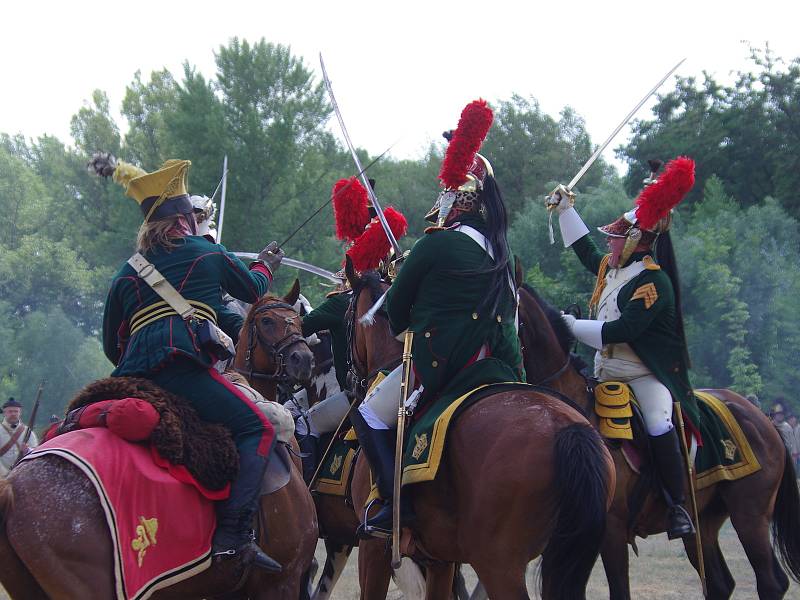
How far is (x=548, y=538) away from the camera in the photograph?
4906 millimetres

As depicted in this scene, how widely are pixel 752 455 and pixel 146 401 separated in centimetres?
487

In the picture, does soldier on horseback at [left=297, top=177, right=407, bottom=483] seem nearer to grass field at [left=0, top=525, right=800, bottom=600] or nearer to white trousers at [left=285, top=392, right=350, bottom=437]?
white trousers at [left=285, top=392, right=350, bottom=437]

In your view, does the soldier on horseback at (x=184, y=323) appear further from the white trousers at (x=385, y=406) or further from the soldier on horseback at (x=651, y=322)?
the soldier on horseback at (x=651, y=322)

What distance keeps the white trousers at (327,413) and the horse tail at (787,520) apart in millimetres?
3435

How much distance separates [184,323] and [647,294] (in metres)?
3.53

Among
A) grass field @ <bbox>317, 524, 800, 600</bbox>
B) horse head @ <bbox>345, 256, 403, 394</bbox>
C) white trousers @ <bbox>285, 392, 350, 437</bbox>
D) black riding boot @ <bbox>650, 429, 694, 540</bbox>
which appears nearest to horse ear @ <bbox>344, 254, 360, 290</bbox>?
horse head @ <bbox>345, 256, 403, 394</bbox>

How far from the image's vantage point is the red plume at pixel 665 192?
761 cm

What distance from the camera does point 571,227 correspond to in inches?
324

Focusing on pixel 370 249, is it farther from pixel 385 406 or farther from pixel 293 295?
pixel 385 406

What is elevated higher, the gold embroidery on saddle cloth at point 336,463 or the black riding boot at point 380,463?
the black riding boot at point 380,463

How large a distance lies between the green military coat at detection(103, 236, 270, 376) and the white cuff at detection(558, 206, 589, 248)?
3.21 metres

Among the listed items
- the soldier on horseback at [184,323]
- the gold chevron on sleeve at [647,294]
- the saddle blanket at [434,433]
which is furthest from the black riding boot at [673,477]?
the soldier on horseback at [184,323]

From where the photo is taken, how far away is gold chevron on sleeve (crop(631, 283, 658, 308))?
24.8 ft

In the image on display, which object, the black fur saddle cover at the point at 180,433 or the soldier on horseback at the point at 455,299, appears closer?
the black fur saddle cover at the point at 180,433
